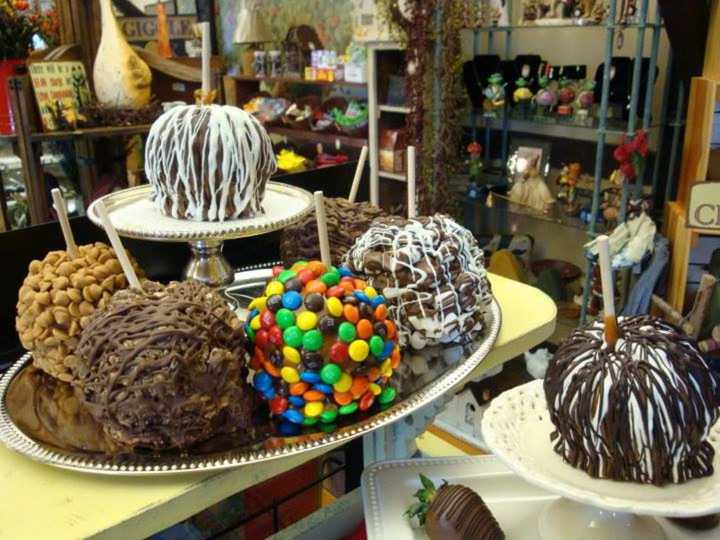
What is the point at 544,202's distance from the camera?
247cm

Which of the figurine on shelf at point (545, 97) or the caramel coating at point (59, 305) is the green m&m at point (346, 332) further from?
the figurine on shelf at point (545, 97)

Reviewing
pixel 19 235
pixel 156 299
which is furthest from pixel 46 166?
pixel 156 299

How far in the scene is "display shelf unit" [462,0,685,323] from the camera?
6.34 feet

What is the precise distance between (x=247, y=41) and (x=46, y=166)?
4.79 ft

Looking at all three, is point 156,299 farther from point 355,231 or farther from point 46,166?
point 46,166

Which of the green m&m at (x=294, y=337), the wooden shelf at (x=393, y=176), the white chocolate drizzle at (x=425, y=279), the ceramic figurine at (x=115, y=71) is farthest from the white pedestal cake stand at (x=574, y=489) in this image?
the ceramic figurine at (x=115, y=71)

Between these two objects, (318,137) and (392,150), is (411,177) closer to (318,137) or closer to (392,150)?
(392,150)

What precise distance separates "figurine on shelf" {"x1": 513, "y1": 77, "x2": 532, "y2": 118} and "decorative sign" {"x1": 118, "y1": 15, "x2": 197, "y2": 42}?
7.78 feet

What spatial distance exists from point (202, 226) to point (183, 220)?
61 mm

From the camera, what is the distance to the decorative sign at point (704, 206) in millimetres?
1660

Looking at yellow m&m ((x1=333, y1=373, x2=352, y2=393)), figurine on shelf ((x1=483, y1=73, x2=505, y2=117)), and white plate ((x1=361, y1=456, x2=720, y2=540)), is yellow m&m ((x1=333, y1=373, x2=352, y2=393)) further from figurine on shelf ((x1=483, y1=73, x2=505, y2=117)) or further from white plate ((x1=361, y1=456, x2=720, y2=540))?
figurine on shelf ((x1=483, y1=73, x2=505, y2=117))

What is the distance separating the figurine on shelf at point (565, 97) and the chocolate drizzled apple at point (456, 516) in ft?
5.73

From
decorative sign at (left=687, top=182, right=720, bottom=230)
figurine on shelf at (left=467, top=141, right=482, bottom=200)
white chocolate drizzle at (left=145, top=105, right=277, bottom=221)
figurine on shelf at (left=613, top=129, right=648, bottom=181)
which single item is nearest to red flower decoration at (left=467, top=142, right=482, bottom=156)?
figurine on shelf at (left=467, top=141, right=482, bottom=200)

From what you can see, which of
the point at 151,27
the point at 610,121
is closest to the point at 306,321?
the point at 610,121
